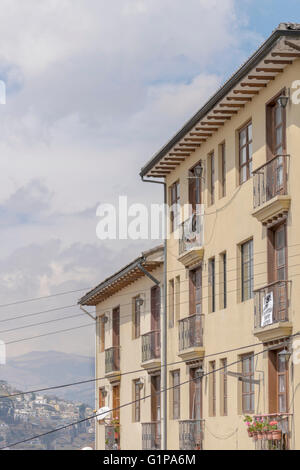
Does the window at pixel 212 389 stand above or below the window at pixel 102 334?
below

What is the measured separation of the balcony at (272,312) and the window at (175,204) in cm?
910

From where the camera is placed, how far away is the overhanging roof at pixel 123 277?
136 feet

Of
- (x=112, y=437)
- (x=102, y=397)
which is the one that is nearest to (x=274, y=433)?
(x=112, y=437)

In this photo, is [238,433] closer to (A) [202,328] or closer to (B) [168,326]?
(A) [202,328]

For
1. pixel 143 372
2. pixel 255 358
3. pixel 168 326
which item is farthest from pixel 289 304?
pixel 143 372

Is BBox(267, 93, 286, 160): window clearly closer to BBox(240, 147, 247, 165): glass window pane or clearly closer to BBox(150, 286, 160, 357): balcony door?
BBox(240, 147, 247, 165): glass window pane

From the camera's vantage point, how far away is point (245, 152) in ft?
108

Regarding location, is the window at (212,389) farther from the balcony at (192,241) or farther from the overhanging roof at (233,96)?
the overhanging roof at (233,96)

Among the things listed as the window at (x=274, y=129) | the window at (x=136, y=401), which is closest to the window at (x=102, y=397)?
the window at (x=136, y=401)

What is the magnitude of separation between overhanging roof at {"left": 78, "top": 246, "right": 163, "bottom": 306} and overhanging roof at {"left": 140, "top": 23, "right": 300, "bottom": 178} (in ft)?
9.21

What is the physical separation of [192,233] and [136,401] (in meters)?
10.4

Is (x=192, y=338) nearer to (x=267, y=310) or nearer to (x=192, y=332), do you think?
(x=192, y=332)

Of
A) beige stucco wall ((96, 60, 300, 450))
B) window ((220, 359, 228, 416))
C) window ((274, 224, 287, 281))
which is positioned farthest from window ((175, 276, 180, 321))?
window ((274, 224, 287, 281))
